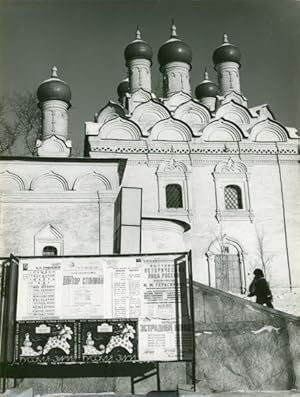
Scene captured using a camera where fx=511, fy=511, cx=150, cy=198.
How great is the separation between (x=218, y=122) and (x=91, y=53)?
321 inches

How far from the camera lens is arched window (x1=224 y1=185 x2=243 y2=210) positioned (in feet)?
44.7

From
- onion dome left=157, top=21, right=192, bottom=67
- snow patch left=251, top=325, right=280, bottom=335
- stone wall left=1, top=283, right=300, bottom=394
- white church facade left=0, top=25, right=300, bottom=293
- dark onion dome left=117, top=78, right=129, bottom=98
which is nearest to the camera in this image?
stone wall left=1, top=283, right=300, bottom=394

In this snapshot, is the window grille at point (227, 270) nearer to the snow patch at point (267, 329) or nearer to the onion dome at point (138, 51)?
the onion dome at point (138, 51)

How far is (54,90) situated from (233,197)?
20.1 feet

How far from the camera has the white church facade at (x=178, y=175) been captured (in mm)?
9898

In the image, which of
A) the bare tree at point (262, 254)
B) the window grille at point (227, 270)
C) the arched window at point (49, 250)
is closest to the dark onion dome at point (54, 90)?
the arched window at point (49, 250)

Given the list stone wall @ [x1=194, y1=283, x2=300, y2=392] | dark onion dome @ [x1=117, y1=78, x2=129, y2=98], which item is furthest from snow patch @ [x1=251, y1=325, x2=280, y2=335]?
dark onion dome @ [x1=117, y1=78, x2=129, y2=98]

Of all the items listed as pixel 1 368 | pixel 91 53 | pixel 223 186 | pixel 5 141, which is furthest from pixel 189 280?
pixel 223 186

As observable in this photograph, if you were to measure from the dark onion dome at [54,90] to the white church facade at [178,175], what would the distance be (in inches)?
1.3

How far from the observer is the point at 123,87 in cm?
1806

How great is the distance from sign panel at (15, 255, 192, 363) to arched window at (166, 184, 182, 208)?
8.19 meters

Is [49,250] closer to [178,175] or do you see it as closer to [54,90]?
[178,175]

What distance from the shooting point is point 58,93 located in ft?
49.6

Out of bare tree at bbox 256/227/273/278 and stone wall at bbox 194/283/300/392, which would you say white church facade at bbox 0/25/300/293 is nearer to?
bare tree at bbox 256/227/273/278
